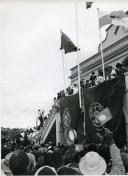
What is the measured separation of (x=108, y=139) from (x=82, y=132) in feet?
36.8

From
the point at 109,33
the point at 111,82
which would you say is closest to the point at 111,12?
the point at 111,82

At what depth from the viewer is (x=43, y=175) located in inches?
159

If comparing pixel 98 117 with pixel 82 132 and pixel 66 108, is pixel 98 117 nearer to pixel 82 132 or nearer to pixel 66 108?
pixel 82 132

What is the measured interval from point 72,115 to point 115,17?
4.51 metres

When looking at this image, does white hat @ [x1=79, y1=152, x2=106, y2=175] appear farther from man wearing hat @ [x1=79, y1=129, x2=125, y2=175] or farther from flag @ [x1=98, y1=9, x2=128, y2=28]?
flag @ [x1=98, y1=9, x2=128, y2=28]

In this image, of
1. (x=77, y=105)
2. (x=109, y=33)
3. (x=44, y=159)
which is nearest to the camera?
(x=44, y=159)

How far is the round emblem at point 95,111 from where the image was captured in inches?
530

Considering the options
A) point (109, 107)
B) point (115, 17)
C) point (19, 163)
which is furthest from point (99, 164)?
point (115, 17)

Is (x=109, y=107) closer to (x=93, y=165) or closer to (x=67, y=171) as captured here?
(x=93, y=165)

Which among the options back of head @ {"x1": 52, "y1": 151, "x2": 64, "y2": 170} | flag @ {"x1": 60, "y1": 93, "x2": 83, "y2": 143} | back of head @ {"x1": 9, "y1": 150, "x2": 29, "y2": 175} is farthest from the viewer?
flag @ {"x1": 60, "y1": 93, "x2": 83, "y2": 143}

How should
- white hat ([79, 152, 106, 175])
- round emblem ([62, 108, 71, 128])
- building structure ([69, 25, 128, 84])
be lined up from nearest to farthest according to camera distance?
white hat ([79, 152, 106, 175]) → round emblem ([62, 108, 71, 128]) → building structure ([69, 25, 128, 84])

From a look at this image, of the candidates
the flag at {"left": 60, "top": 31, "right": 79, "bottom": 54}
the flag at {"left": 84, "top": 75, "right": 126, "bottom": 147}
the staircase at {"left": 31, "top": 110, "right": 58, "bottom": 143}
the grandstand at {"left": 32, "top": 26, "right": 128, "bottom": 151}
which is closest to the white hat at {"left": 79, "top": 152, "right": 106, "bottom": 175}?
the flag at {"left": 84, "top": 75, "right": 126, "bottom": 147}

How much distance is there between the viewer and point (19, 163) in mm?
4629

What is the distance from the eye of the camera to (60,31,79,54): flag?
16.2 metres
